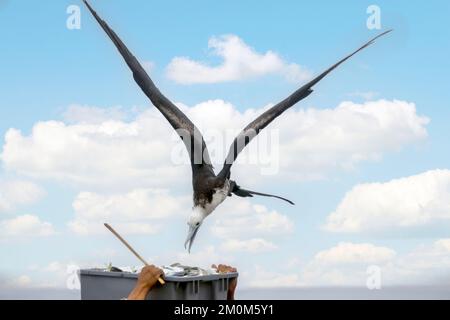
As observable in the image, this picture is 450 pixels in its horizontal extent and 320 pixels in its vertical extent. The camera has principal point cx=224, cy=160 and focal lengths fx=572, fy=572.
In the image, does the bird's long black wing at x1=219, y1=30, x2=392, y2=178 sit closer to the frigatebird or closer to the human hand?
the frigatebird

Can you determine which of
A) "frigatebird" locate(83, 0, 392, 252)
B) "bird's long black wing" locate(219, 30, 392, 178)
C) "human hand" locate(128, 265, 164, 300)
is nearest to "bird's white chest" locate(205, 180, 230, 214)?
"frigatebird" locate(83, 0, 392, 252)

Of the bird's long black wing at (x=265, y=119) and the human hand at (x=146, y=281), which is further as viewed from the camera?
the bird's long black wing at (x=265, y=119)

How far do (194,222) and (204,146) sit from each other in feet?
3.88

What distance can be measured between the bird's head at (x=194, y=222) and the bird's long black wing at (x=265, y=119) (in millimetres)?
637

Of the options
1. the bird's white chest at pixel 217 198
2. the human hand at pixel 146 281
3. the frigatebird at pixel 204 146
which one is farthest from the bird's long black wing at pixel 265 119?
the human hand at pixel 146 281

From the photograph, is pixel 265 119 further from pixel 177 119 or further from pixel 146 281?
pixel 146 281

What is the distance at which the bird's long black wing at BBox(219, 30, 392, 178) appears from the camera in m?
8.56

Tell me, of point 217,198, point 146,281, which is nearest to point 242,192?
point 217,198

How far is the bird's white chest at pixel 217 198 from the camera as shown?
343 inches

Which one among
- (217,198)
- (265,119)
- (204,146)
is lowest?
(217,198)

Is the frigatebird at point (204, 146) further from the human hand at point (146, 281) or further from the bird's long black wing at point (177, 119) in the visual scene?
the human hand at point (146, 281)

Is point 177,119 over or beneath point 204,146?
over

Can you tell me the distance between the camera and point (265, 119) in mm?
8766
